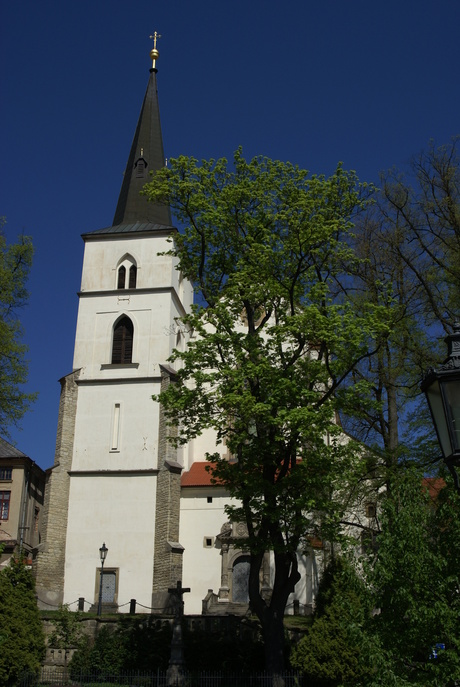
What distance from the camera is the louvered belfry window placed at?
31078 millimetres

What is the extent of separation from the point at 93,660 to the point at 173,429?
10.2 m

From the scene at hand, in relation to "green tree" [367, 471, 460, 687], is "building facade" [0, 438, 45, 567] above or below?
above

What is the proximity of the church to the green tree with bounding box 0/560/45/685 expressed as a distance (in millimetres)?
7265

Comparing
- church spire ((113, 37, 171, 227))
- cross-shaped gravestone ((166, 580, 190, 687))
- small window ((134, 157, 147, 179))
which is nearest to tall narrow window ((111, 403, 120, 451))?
church spire ((113, 37, 171, 227))

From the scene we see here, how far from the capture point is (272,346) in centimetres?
1820

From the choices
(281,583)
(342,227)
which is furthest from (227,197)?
(281,583)

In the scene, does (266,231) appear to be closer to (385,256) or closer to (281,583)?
(385,256)

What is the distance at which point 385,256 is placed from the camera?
2167 centimetres

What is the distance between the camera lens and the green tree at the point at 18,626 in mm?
16934

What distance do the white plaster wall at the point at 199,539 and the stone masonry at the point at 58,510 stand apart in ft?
15.8

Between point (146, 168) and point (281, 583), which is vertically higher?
point (146, 168)

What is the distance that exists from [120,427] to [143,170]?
13.3m

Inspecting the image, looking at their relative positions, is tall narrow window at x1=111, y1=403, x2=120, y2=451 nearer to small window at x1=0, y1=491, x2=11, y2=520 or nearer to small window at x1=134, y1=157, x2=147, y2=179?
small window at x1=0, y1=491, x2=11, y2=520

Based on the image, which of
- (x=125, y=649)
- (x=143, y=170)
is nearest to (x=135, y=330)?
(x=143, y=170)
